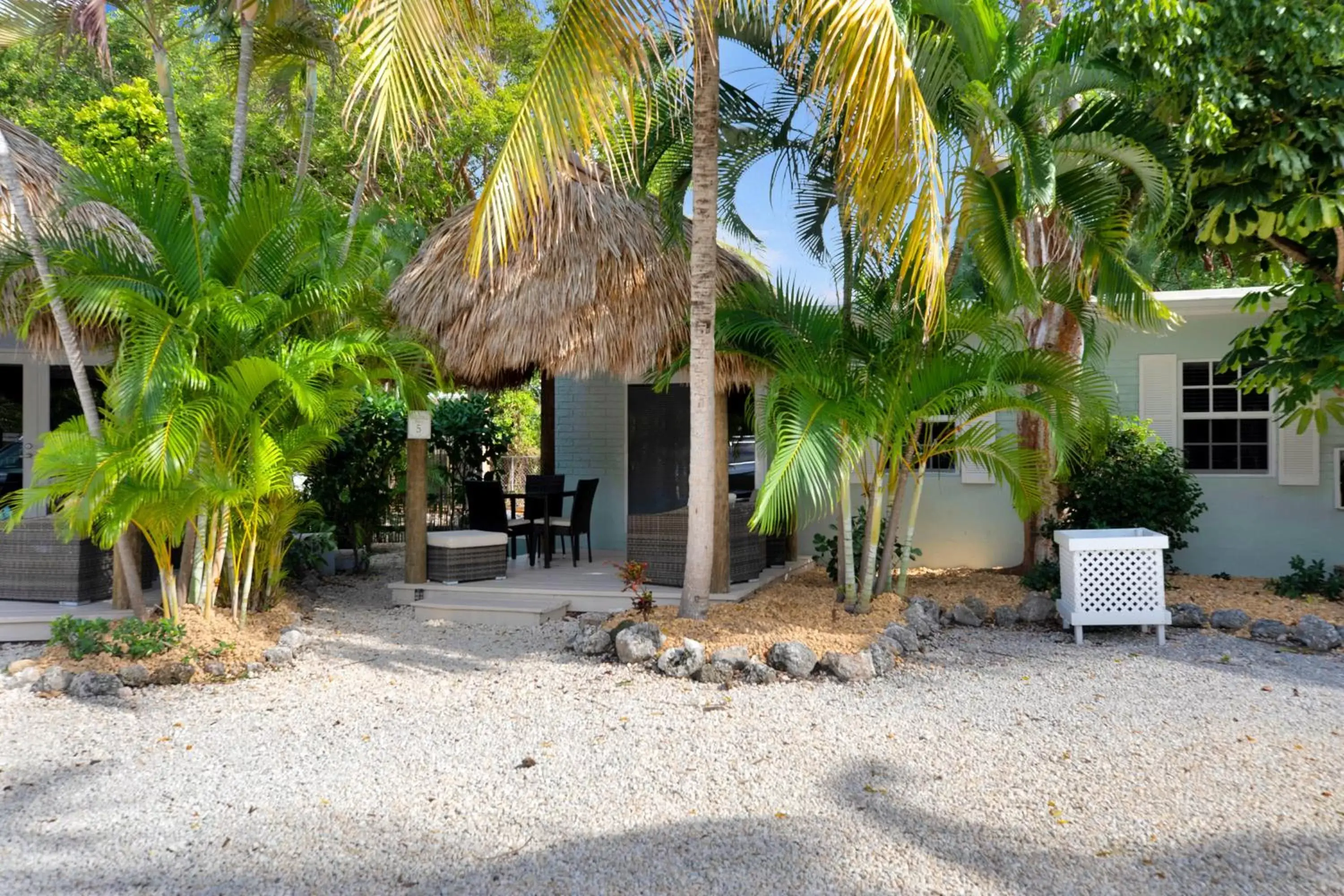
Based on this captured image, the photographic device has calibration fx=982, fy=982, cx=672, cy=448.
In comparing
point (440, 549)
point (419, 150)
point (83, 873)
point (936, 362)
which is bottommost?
point (83, 873)

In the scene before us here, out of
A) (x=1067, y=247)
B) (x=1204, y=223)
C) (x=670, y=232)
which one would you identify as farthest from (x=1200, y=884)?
(x=1067, y=247)

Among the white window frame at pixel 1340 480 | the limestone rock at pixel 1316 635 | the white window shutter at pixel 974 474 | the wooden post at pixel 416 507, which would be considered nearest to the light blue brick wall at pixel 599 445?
the wooden post at pixel 416 507

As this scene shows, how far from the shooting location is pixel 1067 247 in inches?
395

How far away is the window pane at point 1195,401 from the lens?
9.77 meters

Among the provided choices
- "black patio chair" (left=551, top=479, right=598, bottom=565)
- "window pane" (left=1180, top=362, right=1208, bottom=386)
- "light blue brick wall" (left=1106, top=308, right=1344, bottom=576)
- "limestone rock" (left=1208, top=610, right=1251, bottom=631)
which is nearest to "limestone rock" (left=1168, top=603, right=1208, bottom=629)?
→ "limestone rock" (left=1208, top=610, right=1251, bottom=631)

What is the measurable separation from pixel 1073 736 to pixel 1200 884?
1.63m

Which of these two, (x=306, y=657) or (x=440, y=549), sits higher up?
(x=440, y=549)

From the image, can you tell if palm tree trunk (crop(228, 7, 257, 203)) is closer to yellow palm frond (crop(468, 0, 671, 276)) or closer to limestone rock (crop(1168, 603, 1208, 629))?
yellow palm frond (crop(468, 0, 671, 276))

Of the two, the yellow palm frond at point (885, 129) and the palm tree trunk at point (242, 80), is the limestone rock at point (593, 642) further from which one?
the palm tree trunk at point (242, 80)

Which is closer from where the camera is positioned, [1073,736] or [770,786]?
[770,786]

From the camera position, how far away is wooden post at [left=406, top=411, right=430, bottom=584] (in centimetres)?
854

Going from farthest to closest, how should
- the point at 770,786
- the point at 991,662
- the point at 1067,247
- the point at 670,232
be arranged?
the point at 1067,247, the point at 670,232, the point at 991,662, the point at 770,786

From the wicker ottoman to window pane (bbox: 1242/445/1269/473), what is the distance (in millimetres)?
7229

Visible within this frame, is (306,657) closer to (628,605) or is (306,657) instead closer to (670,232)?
(628,605)
